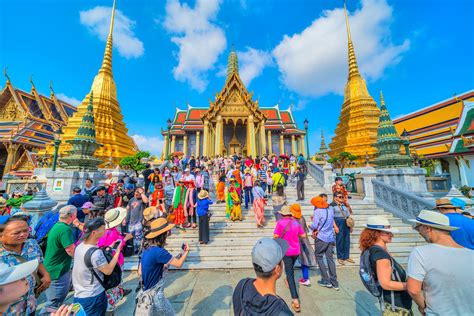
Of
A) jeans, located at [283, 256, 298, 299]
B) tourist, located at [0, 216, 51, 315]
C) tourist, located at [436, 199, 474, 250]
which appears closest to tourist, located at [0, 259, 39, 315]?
tourist, located at [0, 216, 51, 315]

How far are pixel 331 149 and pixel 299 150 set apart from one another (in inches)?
343

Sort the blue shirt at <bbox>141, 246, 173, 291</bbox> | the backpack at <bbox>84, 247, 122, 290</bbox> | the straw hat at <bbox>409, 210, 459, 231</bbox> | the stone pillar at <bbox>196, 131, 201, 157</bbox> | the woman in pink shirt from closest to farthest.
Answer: the straw hat at <bbox>409, 210, 459, 231</bbox>, the backpack at <bbox>84, 247, 122, 290</bbox>, the blue shirt at <bbox>141, 246, 173, 291</bbox>, the woman in pink shirt, the stone pillar at <bbox>196, 131, 201, 157</bbox>

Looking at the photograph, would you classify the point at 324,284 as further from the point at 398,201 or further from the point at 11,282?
the point at 398,201

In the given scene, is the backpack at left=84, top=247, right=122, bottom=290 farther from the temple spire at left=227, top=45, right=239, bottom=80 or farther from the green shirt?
the temple spire at left=227, top=45, right=239, bottom=80

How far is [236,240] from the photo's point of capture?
19.0 ft

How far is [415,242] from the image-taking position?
588 centimetres

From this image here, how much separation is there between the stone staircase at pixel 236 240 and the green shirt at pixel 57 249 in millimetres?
2226

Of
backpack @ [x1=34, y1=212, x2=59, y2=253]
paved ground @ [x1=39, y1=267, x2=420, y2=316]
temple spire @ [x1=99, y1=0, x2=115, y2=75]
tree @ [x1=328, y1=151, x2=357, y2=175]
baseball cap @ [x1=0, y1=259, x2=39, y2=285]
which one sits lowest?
paved ground @ [x1=39, y1=267, x2=420, y2=316]

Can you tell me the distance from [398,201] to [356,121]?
15.9 metres

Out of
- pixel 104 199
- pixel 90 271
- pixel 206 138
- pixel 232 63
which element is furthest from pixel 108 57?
pixel 90 271

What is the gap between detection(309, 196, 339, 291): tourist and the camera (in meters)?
3.79

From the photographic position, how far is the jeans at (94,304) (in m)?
2.15

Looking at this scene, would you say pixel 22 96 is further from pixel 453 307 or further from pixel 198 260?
pixel 453 307

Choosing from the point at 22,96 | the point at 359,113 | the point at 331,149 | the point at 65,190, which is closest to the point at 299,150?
the point at 331,149
